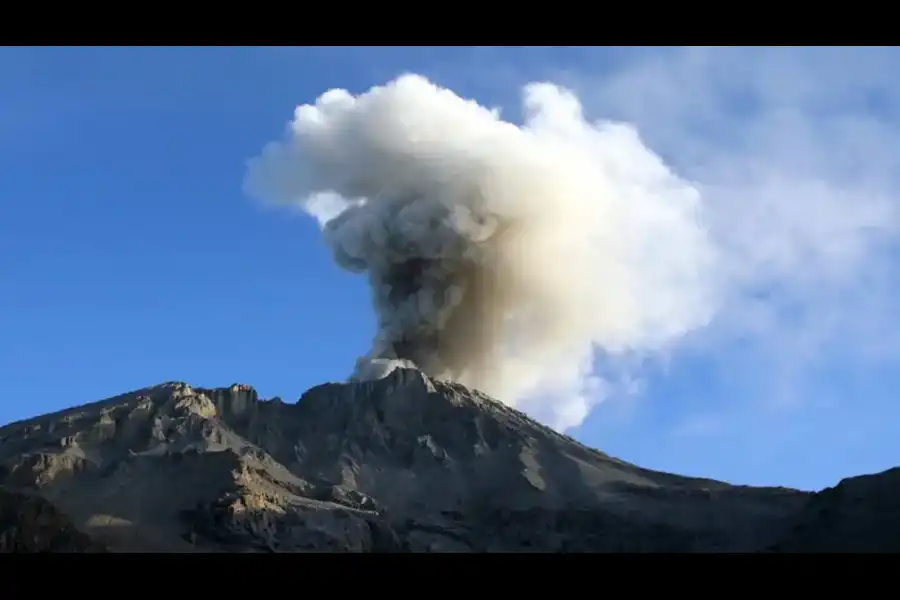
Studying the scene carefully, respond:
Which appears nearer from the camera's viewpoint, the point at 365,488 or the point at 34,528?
the point at 34,528

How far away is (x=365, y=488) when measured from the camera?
90188 millimetres

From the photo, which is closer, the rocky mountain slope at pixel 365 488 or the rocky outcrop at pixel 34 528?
the rocky outcrop at pixel 34 528

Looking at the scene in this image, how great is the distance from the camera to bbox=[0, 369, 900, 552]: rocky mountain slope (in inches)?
2928

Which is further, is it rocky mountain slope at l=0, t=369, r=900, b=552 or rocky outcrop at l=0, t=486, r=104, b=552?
rocky mountain slope at l=0, t=369, r=900, b=552

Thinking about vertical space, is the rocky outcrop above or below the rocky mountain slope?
below

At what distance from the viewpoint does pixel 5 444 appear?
89625 mm

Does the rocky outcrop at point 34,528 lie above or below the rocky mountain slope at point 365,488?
below

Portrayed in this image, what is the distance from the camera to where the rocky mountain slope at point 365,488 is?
2928 inches

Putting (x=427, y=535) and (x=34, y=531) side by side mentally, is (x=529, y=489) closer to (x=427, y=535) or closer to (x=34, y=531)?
(x=427, y=535)

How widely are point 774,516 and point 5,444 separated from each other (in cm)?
6343

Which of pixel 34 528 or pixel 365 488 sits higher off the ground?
pixel 365 488
